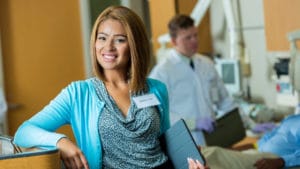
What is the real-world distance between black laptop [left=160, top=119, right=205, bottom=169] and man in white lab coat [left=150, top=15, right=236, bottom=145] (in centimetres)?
114

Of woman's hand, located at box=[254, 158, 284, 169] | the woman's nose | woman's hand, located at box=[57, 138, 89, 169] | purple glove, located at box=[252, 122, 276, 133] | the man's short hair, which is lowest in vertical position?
purple glove, located at box=[252, 122, 276, 133]

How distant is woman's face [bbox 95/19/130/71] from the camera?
109cm

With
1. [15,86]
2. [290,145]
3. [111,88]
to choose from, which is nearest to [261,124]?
[290,145]

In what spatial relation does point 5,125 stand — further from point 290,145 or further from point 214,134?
point 290,145

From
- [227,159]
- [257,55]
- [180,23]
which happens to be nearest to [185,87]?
[180,23]

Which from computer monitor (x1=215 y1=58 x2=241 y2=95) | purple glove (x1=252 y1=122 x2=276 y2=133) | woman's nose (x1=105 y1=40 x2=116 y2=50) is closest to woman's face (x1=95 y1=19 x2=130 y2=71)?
woman's nose (x1=105 y1=40 x2=116 y2=50)

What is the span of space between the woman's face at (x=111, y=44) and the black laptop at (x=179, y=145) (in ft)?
0.78

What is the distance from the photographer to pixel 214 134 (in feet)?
7.40

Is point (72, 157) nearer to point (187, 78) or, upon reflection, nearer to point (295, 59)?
point (295, 59)

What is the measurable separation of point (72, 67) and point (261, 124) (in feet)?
4.53

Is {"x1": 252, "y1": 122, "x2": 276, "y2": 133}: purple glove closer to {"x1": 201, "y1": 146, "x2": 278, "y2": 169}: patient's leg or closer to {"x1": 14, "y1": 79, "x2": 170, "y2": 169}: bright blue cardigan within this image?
{"x1": 201, "y1": 146, "x2": 278, "y2": 169}: patient's leg

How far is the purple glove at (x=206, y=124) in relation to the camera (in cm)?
224

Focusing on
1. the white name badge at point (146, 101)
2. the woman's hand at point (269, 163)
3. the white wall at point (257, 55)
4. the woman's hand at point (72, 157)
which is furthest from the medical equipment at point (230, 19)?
the woman's hand at point (72, 157)

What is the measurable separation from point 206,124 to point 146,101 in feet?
3.90
